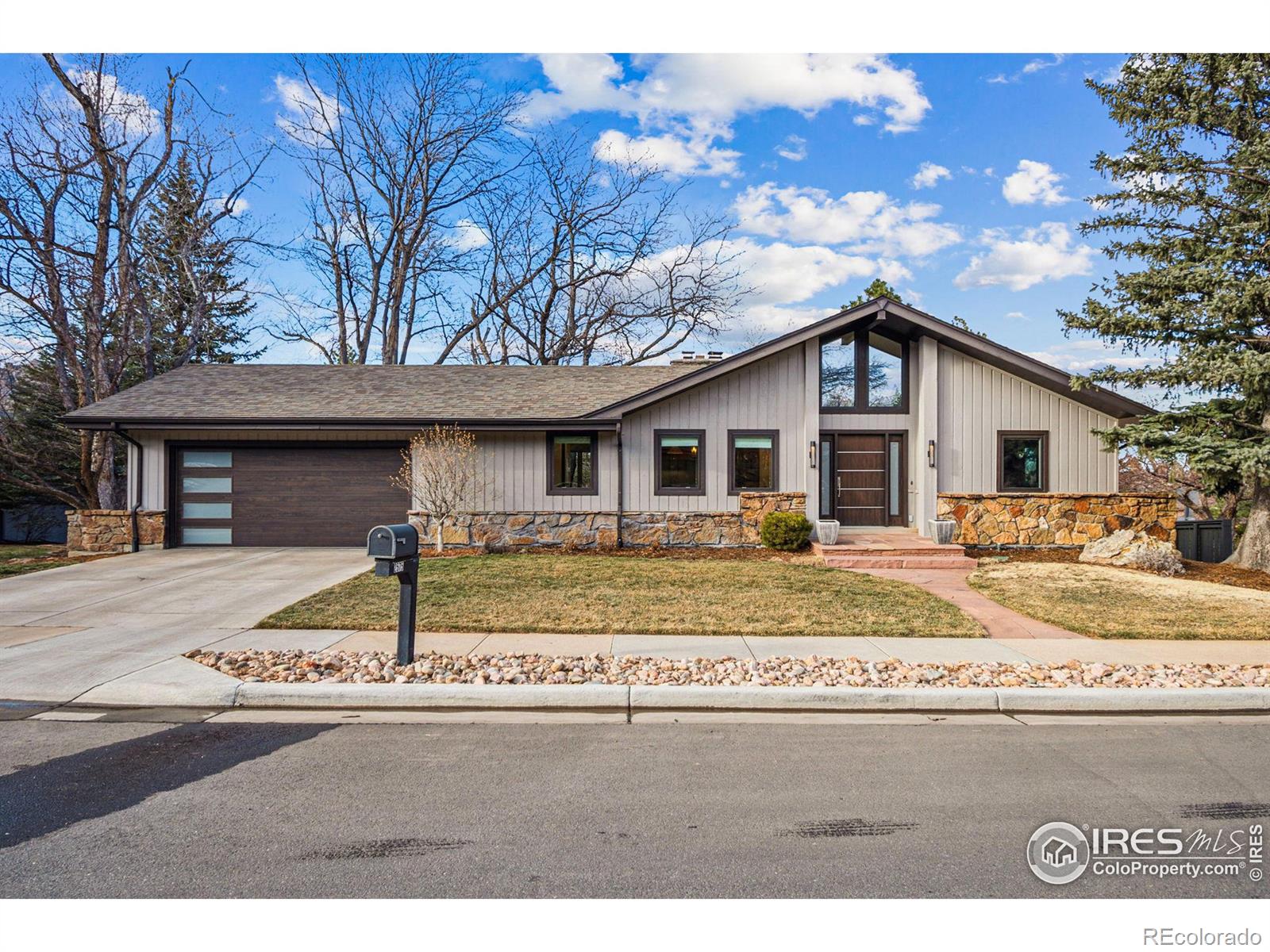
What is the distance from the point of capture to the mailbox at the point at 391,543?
5961mm

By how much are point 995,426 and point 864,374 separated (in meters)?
2.82

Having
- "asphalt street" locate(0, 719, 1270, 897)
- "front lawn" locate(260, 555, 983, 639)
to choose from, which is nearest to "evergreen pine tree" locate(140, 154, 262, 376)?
"front lawn" locate(260, 555, 983, 639)

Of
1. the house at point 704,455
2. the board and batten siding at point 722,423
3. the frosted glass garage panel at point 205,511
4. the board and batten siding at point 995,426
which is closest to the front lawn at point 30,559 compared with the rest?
the house at point 704,455

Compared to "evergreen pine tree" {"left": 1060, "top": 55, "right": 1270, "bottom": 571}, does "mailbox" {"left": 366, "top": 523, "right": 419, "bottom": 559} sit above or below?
below

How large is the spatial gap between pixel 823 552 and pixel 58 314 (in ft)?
71.0

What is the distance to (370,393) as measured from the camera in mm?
16172

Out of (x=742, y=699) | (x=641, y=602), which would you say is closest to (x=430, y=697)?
(x=742, y=699)

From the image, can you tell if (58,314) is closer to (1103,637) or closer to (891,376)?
(891,376)

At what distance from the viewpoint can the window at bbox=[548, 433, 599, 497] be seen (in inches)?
584

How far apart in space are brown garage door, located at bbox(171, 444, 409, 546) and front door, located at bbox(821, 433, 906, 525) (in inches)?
364

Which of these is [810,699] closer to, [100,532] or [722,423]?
[722,423]

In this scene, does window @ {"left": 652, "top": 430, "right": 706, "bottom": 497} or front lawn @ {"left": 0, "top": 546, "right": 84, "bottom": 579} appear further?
window @ {"left": 652, "top": 430, "right": 706, "bottom": 497}

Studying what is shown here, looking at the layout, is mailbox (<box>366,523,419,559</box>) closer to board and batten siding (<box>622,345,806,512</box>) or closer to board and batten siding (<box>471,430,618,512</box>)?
board and batten siding (<box>471,430,618,512</box>)

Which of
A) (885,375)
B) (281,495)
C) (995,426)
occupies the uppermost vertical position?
(885,375)
